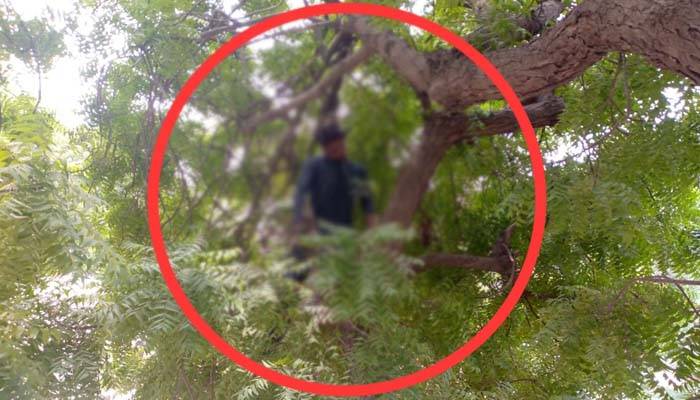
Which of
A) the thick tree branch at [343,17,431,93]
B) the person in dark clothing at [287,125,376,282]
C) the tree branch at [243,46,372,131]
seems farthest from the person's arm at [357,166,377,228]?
the thick tree branch at [343,17,431,93]

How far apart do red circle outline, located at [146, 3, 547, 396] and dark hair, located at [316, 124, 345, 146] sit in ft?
0.95

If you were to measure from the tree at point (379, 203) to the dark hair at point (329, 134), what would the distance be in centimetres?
1

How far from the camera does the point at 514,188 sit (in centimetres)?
103

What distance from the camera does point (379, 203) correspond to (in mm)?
629

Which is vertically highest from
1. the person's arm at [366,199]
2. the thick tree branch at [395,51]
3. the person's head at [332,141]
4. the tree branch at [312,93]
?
the thick tree branch at [395,51]

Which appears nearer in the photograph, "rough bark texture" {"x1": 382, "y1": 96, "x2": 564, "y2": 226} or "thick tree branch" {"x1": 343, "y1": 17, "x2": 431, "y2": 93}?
"rough bark texture" {"x1": 382, "y1": 96, "x2": 564, "y2": 226}

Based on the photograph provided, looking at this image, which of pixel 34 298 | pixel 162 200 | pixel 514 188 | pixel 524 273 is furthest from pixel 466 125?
pixel 34 298

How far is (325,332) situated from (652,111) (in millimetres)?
741

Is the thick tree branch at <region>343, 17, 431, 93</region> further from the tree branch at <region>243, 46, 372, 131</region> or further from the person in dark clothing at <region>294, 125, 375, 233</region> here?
the person in dark clothing at <region>294, 125, 375, 233</region>

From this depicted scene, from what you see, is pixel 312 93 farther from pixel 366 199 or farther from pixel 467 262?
pixel 467 262

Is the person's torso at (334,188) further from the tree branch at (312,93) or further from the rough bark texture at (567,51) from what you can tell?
the rough bark texture at (567,51)

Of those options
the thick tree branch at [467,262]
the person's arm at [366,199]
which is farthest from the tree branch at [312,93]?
the thick tree branch at [467,262]

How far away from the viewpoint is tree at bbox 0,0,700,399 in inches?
27.8

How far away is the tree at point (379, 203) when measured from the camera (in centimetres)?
71
